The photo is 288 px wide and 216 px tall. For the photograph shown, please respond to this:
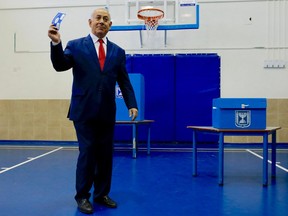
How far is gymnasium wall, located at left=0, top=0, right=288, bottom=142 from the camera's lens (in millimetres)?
6332

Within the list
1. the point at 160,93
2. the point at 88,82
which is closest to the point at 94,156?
the point at 88,82

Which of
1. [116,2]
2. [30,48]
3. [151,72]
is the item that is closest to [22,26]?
[30,48]

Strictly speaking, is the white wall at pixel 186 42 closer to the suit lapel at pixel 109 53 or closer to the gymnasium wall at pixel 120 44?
the gymnasium wall at pixel 120 44

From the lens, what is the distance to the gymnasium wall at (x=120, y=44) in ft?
20.8

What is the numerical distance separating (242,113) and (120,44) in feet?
13.5

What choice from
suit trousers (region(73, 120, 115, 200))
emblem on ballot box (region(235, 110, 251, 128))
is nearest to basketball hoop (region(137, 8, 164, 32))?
emblem on ballot box (region(235, 110, 251, 128))

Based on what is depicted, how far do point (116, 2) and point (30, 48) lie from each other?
2371mm

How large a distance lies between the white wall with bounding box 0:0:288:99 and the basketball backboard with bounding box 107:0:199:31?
0.55m

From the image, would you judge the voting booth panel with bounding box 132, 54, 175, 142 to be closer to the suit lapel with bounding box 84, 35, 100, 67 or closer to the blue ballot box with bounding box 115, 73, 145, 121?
the blue ballot box with bounding box 115, 73, 145, 121

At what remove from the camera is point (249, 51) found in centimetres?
639

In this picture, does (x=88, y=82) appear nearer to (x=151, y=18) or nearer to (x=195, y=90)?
(x=151, y=18)

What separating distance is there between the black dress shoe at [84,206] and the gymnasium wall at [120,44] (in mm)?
4432

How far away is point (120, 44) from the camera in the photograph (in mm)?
6684

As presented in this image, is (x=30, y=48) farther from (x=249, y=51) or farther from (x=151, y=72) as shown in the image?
(x=249, y=51)
